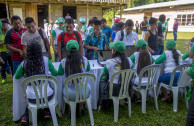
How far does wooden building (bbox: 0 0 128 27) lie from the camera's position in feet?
39.7

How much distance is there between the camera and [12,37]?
10.8 feet

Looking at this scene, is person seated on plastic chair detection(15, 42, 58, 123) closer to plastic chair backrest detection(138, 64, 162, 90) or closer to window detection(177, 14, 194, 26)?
plastic chair backrest detection(138, 64, 162, 90)

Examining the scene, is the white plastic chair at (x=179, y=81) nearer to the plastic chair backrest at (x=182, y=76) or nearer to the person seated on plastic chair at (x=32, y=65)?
the plastic chair backrest at (x=182, y=76)

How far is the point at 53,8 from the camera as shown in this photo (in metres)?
13.4

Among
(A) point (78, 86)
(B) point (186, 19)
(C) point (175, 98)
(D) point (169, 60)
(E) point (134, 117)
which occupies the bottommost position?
(E) point (134, 117)

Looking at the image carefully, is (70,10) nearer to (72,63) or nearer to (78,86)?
(72,63)

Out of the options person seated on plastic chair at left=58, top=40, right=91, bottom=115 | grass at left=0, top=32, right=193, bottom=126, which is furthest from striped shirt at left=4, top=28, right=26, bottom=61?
person seated on plastic chair at left=58, top=40, right=91, bottom=115

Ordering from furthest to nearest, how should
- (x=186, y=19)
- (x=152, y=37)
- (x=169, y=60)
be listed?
(x=186, y=19) → (x=152, y=37) → (x=169, y=60)

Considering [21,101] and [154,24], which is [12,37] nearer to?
[21,101]

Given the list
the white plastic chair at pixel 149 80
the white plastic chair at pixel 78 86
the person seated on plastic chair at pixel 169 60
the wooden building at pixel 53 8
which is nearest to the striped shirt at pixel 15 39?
the white plastic chair at pixel 78 86

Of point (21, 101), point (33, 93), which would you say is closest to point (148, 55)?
point (33, 93)

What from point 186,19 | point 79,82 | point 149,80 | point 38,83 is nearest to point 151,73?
point 149,80

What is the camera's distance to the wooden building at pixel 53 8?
12.1 meters

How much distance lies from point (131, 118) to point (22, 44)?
257cm
